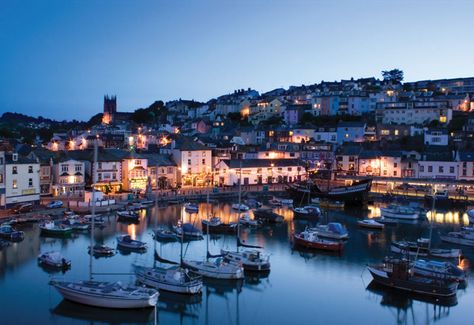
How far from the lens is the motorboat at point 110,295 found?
19.1 m

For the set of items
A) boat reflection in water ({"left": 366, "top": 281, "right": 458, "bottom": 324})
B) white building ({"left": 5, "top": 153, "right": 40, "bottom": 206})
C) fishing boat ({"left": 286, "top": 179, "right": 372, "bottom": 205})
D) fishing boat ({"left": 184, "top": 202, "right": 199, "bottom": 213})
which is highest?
white building ({"left": 5, "top": 153, "right": 40, "bottom": 206})

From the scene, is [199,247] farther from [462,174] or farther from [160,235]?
[462,174]

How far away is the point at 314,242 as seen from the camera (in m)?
29.6

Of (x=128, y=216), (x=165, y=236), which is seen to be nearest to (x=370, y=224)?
(x=165, y=236)

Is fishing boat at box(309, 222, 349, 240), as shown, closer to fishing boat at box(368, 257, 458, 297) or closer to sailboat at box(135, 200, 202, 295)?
fishing boat at box(368, 257, 458, 297)

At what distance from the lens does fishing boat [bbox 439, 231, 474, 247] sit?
30.8m

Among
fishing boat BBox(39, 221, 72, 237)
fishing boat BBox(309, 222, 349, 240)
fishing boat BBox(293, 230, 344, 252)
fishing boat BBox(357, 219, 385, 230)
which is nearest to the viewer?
fishing boat BBox(293, 230, 344, 252)

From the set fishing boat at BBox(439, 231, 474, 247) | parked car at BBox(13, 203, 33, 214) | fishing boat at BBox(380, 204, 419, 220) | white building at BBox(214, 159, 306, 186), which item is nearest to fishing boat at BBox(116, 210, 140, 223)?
parked car at BBox(13, 203, 33, 214)

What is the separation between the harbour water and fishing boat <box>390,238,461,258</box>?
643mm

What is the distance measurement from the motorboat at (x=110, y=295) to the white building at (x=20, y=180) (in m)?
19.7

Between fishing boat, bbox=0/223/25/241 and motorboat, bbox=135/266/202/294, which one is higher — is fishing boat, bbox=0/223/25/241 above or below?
above

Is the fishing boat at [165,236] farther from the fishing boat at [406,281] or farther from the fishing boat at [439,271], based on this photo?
the fishing boat at [439,271]

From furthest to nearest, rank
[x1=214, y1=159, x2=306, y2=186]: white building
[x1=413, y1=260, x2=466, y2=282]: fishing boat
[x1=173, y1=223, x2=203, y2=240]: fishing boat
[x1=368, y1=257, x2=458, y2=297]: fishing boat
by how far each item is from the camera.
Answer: [x1=214, y1=159, x2=306, y2=186]: white building, [x1=173, y1=223, x2=203, y2=240]: fishing boat, [x1=413, y1=260, x2=466, y2=282]: fishing boat, [x1=368, y1=257, x2=458, y2=297]: fishing boat

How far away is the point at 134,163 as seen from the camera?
49719 millimetres
